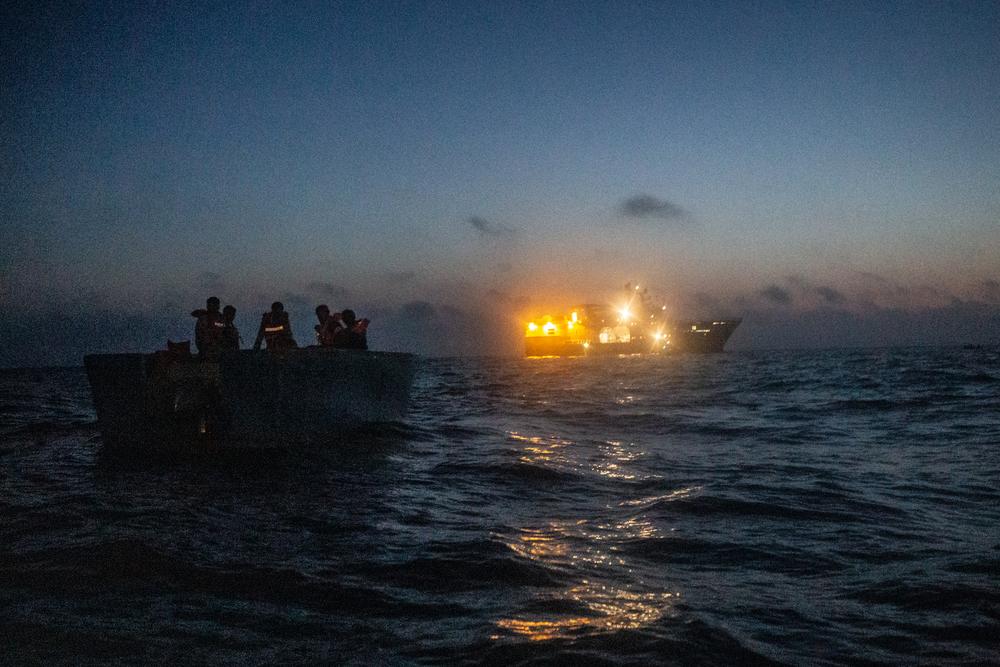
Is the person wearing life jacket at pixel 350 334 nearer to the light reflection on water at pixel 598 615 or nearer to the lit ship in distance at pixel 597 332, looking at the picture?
the light reflection on water at pixel 598 615

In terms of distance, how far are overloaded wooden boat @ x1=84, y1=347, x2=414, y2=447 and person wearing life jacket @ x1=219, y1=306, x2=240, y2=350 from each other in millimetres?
1134

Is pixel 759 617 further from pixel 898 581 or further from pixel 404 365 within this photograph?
pixel 404 365

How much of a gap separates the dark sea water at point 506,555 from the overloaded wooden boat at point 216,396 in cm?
45

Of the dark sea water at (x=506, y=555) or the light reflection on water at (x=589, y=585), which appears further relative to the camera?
the light reflection on water at (x=589, y=585)

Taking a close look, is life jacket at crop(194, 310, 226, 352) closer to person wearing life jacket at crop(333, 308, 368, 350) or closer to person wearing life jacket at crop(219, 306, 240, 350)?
person wearing life jacket at crop(219, 306, 240, 350)

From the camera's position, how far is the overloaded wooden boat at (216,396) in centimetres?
923

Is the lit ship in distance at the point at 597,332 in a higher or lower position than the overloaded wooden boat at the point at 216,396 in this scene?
higher

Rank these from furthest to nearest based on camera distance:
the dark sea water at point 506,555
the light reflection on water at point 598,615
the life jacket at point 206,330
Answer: the life jacket at point 206,330
the light reflection on water at point 598,615
the dark sea water at point 506,555

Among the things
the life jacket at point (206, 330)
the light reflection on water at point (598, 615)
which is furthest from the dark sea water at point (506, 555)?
the life jacket at point (206, 330)

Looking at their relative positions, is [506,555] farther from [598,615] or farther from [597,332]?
[597,332]

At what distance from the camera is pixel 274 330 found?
11336 millimetres

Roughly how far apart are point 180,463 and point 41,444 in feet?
13.0

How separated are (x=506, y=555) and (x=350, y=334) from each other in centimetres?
793

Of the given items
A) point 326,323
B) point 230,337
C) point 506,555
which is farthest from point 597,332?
point 506,555
